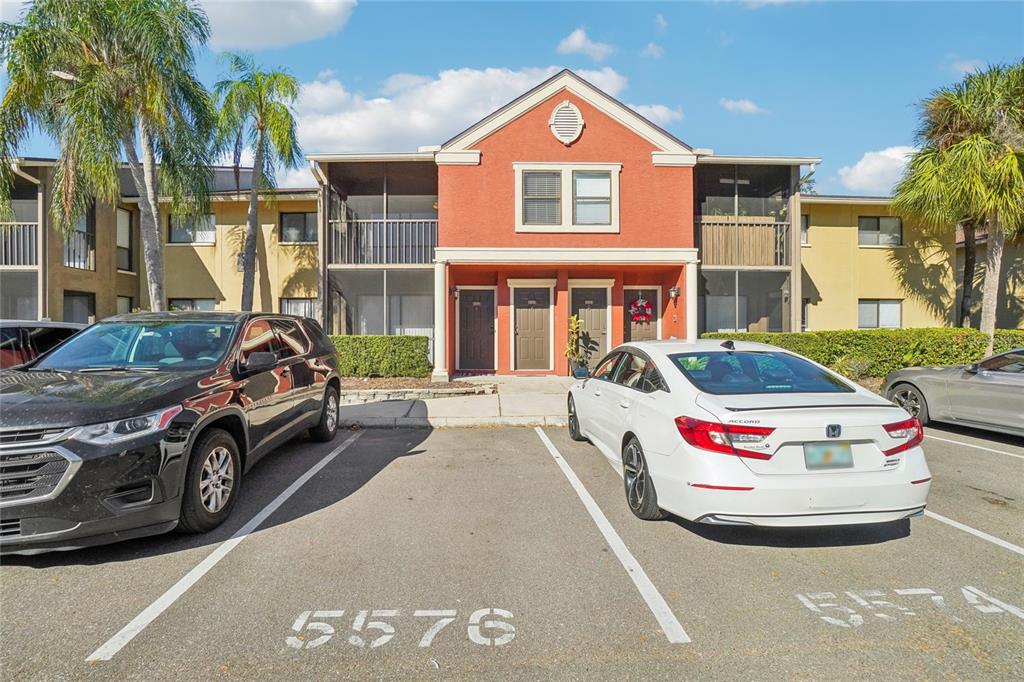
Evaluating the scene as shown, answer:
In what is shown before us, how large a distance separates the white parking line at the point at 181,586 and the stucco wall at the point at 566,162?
9176 mm

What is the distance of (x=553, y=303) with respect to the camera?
14.7 metres

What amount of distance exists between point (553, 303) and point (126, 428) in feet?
38.8

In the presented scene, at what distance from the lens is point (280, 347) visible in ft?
20.5

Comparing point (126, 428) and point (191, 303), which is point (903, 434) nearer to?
point (126, 428)

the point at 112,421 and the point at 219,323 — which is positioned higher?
the point at 219,323

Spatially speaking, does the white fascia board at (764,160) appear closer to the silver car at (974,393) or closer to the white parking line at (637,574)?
the silver car at (974,393)

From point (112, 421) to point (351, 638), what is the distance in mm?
2216

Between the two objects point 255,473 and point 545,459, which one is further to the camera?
point 545,459

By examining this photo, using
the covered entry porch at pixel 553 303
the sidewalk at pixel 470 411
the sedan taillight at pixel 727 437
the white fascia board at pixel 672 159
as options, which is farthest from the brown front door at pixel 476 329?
the sedan taillight at pixel 727 437

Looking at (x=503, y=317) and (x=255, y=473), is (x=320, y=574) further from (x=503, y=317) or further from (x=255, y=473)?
(x=503, y=317)

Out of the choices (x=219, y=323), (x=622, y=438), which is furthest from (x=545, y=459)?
(x=219, y=323)

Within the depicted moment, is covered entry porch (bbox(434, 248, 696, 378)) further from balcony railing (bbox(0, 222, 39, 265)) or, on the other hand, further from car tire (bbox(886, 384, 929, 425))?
balcony railing (bbox(0, 222, 39, 265))

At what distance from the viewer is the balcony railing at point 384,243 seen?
48.1ft

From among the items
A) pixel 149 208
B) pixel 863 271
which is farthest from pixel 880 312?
pixel 149 208
